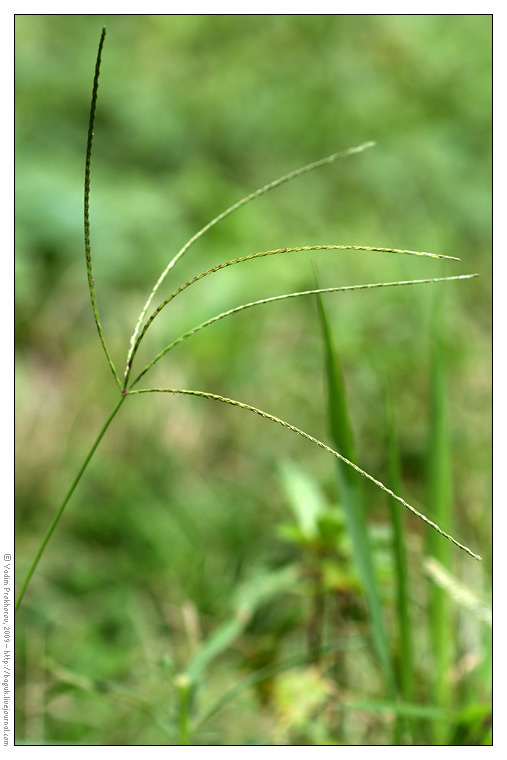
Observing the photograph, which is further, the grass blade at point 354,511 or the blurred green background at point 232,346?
the blurred green background at point 232,346

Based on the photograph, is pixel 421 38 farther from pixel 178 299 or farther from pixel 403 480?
pixel 403 480

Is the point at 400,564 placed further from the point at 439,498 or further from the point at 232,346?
Result: the point at 232,346

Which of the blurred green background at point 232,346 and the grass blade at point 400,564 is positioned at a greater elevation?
the blurred green background at point 232,346

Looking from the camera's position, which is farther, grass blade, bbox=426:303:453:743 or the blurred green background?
the blurred green background

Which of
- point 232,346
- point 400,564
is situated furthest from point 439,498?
point 232,346

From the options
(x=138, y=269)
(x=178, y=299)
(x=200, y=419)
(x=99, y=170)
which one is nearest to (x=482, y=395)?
(x=200, y=419)

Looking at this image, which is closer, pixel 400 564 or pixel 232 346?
pixel 400 564

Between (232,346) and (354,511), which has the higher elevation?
(232,346)

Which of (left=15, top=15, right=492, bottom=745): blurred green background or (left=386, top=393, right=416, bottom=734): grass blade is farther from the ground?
(left=15, top=15, right=492, bottom=745): blurred green background

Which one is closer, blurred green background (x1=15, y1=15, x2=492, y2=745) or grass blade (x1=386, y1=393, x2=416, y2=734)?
grass blade (x1=386, y1=393, x2=416, y2=734)
